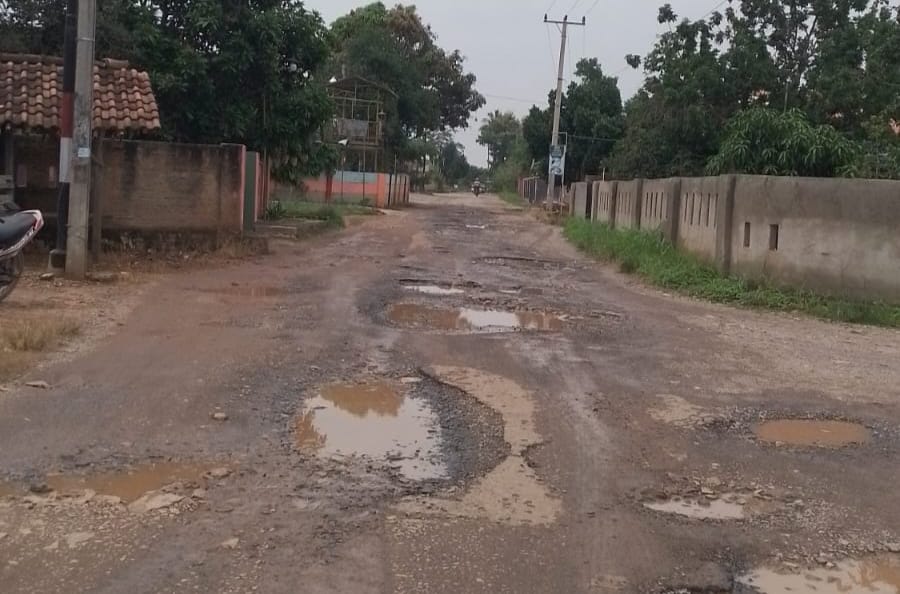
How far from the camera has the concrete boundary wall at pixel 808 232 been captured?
1221cm

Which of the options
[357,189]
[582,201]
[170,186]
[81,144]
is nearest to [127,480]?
[81,144]

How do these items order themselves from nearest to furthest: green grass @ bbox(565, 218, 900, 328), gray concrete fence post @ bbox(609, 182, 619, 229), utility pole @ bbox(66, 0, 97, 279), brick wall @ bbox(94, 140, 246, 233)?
1. utility pole @ bbox(66, 0, 97, 279)
2. green grass @ bbox(565, 218, 900, 328)
3. brick wall @ bbox(94, 140, 246, 233)
4. gray concrete fence post @ bbox(609, 182, 619, 229)

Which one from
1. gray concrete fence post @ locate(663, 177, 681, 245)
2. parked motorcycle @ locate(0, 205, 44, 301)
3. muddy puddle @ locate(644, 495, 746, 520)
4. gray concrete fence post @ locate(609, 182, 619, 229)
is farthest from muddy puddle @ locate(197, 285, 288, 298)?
gray concrete fence post @ locate(609, 182, 619, 229)

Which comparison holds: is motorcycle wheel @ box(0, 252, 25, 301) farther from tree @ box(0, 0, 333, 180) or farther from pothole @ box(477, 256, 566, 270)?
pothole @ box(477, 256, 566, 270)

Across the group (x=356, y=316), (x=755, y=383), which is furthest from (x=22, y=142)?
(x=755, y=383)

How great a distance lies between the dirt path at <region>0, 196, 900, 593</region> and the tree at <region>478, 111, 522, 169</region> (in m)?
102

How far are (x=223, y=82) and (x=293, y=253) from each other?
15.1ft

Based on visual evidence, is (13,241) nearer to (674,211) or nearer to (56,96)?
(56,96)

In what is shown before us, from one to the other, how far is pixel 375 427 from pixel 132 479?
1.72m

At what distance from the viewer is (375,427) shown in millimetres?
6145

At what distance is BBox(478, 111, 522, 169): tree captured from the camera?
11081 centimetres

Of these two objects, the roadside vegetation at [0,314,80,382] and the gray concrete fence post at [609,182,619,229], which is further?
the gray concrete fence post at [609,182,619,229]

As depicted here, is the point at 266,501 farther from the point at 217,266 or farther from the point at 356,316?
the point at 217,266

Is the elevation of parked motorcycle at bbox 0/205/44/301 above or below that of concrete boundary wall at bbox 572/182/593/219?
below
